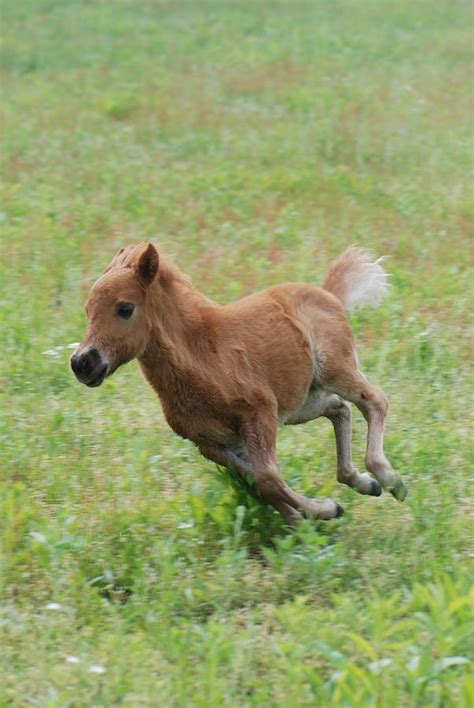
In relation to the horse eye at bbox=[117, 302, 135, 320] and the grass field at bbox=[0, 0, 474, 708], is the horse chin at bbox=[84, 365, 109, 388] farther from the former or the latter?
the grass field at bbox=[0, 0, 474, 708]

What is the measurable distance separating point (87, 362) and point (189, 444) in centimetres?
→ 177

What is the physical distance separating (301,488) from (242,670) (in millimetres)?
1893

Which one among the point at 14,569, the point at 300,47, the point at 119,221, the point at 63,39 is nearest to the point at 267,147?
the point at 119,221

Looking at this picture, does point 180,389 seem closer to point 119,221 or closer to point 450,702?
point 450,702

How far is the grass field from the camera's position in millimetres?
5164

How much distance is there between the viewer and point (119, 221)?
1201cm

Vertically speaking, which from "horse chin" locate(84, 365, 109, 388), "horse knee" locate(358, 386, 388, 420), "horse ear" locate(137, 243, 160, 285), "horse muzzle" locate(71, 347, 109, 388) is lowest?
"horse knee" locate(358, 386, 388, 420)

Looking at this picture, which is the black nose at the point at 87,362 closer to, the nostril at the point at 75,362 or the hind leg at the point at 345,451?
the nostril at the point at 75,362

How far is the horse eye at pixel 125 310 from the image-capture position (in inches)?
239

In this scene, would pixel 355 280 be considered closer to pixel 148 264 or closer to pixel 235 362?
pixel 235 362

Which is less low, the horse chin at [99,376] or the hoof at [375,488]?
the horse chin at [99,376]

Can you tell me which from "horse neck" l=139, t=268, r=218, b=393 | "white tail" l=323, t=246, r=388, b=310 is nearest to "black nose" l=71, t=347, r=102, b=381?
"horse neck" l=139, t=268, r=218, b=393

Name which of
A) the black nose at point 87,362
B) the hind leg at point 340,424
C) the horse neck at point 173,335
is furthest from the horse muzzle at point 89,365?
the hind leg at point 340,424

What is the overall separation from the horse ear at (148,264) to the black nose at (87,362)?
443mm
